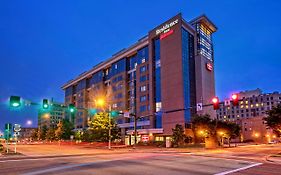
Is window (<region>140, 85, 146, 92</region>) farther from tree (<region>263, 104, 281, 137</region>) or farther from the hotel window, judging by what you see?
tree (<region>263, 104, 281, 137</region>)

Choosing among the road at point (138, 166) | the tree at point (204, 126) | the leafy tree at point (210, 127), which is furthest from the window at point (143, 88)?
A: the road at point (138, 166)

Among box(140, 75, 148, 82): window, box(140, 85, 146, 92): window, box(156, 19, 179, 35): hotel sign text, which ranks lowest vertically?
box(140, 85, 146, 92): window

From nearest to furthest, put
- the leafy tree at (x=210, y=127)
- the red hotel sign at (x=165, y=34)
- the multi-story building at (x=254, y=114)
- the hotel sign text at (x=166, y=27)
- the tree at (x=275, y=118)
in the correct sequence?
the tree at (x=275, y=118) → the leafy tree at (x=210, y=127) → the hotel sign text at (x=166, y=27) → the red hotel sign at (x=165, y=34) → the multi-story building at (x=254, y=114)

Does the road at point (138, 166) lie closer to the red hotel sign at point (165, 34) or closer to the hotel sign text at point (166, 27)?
the red hotel sign at point (165, 34)

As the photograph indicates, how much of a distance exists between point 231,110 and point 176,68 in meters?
111

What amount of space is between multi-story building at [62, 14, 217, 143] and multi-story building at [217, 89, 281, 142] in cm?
4874

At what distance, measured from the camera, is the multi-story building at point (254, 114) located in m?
136

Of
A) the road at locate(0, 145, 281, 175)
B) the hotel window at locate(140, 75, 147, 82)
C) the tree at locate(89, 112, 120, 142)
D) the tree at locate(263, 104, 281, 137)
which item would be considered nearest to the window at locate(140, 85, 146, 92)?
the hotel window at locate(140, 75, 147, 82)

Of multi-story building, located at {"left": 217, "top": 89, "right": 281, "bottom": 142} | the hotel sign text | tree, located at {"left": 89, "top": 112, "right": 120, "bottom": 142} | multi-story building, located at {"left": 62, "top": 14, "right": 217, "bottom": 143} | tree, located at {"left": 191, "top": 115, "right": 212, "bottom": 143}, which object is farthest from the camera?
multi-story building, located at {"left": 217, "top": 89, "right": 281, "bottom": 142}

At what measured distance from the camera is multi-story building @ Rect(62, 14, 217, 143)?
83688 mm

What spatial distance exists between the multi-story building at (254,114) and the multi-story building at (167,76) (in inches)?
1919

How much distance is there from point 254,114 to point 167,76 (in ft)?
345

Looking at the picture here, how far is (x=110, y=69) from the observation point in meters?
121

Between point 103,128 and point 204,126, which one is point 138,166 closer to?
point 204,126
